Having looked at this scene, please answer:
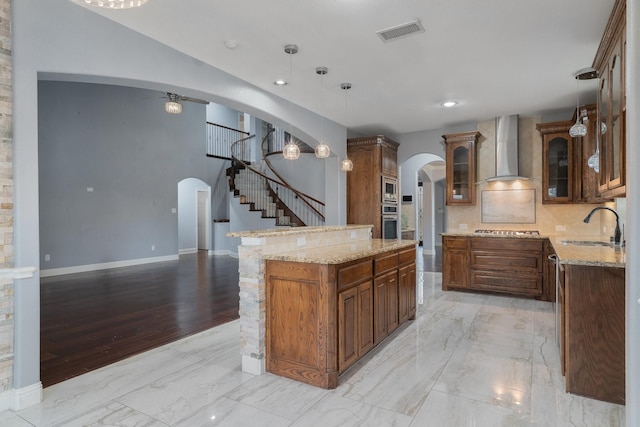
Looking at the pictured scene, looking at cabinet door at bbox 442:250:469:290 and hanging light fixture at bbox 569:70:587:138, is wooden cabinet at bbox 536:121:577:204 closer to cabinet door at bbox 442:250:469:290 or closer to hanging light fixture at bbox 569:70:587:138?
hanging light fixture at bbox 569:70:587:138

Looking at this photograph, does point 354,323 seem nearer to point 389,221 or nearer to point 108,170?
point 389,221

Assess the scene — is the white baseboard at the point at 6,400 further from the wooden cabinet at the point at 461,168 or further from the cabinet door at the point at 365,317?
A: the wooden cabinet at the point at 461,168

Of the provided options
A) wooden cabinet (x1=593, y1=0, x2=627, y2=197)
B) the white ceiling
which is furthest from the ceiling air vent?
wooden cabinet (x1=593, y1=0, x2=627, y2=197)

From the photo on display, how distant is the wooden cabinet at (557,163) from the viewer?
5273 millimetres

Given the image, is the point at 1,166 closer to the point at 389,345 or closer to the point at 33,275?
the point at 33,275

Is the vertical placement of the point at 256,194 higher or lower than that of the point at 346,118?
lower

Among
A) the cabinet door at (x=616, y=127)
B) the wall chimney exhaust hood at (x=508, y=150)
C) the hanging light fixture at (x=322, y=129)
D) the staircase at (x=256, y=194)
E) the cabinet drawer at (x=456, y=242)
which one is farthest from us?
the staircase at (x=256, y=194)

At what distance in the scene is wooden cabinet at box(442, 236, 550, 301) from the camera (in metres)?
5.10

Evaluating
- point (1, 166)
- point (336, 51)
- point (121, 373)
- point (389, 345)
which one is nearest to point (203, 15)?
point (336, 51)

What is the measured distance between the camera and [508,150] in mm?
5781

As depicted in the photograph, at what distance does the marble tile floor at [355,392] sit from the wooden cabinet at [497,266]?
1652 mm

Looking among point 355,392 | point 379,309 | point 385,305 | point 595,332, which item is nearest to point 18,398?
point 355,392

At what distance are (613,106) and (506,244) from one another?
3.02 metres

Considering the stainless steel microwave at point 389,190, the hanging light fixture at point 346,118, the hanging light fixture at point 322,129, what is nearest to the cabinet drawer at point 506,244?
the stainless steel microwave at point 389,190
